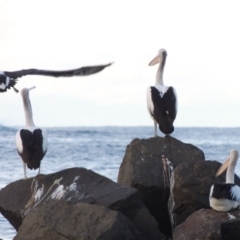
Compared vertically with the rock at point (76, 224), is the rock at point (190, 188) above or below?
above

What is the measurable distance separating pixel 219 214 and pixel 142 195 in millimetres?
1768

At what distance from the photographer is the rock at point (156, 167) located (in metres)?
11.0

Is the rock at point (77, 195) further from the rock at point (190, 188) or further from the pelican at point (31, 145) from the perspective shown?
the pelican at point (31, 145)

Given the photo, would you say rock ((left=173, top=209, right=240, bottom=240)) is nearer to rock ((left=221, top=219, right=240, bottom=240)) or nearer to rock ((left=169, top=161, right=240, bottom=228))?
rock ((left=221, top=219, right=240, bottom=240))

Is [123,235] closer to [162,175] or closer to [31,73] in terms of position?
[162,175]

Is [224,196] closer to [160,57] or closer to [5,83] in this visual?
[5,83]

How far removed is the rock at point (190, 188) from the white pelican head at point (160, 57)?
3.98m

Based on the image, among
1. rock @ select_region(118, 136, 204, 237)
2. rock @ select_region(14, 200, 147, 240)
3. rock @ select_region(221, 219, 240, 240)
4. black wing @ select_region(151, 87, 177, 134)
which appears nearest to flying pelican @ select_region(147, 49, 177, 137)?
black wing @ select_region(151, 87, 177, 134)

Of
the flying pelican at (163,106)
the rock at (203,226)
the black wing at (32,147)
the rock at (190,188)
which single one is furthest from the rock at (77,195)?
the flying pelican at (163,106)

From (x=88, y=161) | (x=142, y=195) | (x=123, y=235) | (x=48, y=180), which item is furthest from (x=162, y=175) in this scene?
(x=88, y=161)

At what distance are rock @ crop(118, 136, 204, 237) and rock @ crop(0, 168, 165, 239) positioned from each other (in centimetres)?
83

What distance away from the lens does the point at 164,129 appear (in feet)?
41.4

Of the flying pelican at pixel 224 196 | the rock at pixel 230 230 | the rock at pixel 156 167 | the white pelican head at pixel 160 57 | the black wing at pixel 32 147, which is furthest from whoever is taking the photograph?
the white pelican head at pixel 160 57

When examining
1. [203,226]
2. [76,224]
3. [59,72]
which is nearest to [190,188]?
[203,226]
